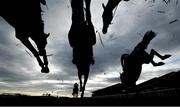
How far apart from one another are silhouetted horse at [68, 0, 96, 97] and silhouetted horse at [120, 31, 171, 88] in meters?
2.93

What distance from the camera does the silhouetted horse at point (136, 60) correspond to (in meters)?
7.49

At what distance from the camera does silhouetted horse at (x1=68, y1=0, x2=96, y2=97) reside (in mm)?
3482

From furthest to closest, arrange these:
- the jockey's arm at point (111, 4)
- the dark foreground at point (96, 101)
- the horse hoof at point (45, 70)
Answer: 1. the horse hoof at point (45, 70)
2. the dark foreground at point (96, 101)
3. the jockey's arm at point (111, 4)

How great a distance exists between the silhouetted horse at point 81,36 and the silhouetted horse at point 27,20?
494 millimetres

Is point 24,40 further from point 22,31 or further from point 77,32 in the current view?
point 77,32

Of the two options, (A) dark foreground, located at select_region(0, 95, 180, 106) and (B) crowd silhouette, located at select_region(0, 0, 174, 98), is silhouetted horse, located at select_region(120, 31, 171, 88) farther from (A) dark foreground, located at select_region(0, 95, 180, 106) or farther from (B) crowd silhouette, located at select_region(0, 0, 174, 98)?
(B) crowd silhouette, located at select_region(0, 0, 174, 98)

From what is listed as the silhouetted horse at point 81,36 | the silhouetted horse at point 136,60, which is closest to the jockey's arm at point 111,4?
the silhouetted horse at point 81,36

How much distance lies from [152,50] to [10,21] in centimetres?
534

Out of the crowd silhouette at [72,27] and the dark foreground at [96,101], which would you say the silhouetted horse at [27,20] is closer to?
the crowd silhouette at [72,27]

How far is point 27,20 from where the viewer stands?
3680 mm

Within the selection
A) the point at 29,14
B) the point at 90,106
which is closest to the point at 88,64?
the point at 90,106

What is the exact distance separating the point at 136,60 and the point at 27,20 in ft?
18.4

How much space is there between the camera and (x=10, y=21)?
3477mm

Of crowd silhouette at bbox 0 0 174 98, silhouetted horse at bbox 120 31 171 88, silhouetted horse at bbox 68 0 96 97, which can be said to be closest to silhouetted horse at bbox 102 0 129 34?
crowd silhouette at bbox 0 0 174 98
